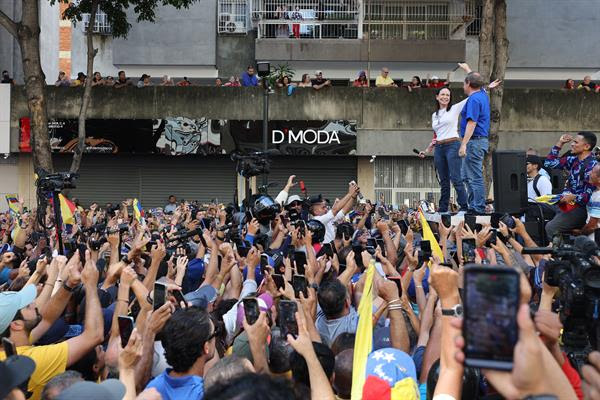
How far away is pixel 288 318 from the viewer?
3928 mm

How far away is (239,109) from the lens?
2284 centimetres

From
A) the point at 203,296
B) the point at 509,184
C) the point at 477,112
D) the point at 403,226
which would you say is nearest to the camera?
the point at 203,296

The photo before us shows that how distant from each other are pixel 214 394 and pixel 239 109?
68.1 feet

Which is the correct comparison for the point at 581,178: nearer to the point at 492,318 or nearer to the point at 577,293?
the point at 577,293

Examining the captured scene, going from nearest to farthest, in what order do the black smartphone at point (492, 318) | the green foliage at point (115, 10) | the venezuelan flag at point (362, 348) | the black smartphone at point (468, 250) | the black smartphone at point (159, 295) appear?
1. the black smartphone at point (492, 318)
2. the venezuelan flag at point (362, 348)
3. the black smartphone at point (159, 295)
4. the black smartphone at point (468, 250)
5. the green foliage at point (115, 10)

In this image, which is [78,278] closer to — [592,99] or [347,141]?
[347,141]

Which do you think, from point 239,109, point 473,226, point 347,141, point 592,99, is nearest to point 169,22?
point 239,109

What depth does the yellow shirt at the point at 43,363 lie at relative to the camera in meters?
4.00

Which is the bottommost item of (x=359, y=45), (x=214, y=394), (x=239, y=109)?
(x=214, y=394)

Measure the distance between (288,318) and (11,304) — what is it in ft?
5.45

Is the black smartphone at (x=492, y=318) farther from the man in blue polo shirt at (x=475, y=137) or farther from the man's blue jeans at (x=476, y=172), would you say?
the man's blue jeans at (x=476, y=172)

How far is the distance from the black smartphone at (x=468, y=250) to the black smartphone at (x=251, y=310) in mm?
2218

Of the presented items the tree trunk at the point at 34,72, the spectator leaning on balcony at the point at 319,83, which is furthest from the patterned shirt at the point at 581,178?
the spectator leaning on balcony at the point at 319,83

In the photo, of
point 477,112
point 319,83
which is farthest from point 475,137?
point 319,83
